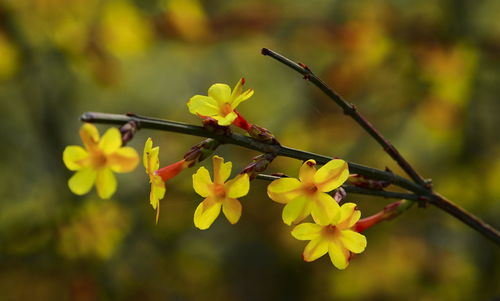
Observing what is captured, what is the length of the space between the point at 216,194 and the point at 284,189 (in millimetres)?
118

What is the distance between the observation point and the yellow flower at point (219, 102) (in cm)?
102

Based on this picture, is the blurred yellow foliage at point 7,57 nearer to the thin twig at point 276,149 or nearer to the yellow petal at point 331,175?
the thin twig at point 276,149

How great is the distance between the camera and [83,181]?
1020 mm

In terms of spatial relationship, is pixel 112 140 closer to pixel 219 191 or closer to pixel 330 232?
pixel 219 191

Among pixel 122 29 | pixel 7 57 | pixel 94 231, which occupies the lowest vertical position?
pixel 94 231

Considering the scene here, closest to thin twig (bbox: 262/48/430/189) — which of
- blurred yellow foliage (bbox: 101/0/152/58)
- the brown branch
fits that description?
the brown branch

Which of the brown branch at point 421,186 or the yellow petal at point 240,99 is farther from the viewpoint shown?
the brown branch at point 421,186

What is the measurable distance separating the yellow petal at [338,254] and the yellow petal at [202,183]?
0.24 metres

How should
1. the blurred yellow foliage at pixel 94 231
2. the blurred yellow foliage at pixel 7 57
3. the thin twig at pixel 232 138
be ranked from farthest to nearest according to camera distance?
the blurred yellow foliage at pixel 7 57 → the blurred yellow foliage at pixel 94 231 → the thin twig at pixel 232 138

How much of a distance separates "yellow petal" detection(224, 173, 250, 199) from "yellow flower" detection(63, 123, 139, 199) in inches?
6.4

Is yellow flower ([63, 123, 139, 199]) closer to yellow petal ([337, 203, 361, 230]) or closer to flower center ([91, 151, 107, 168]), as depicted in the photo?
flower center ([91, 151, 107, 168])

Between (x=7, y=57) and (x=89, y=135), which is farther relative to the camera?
(x=7, y=57)

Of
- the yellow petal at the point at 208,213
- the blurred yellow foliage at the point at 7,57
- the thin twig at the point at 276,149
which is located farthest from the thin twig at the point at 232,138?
Result: the blurred yellow foliage at the point at 7,57

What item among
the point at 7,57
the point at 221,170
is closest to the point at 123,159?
the point at 221,170
